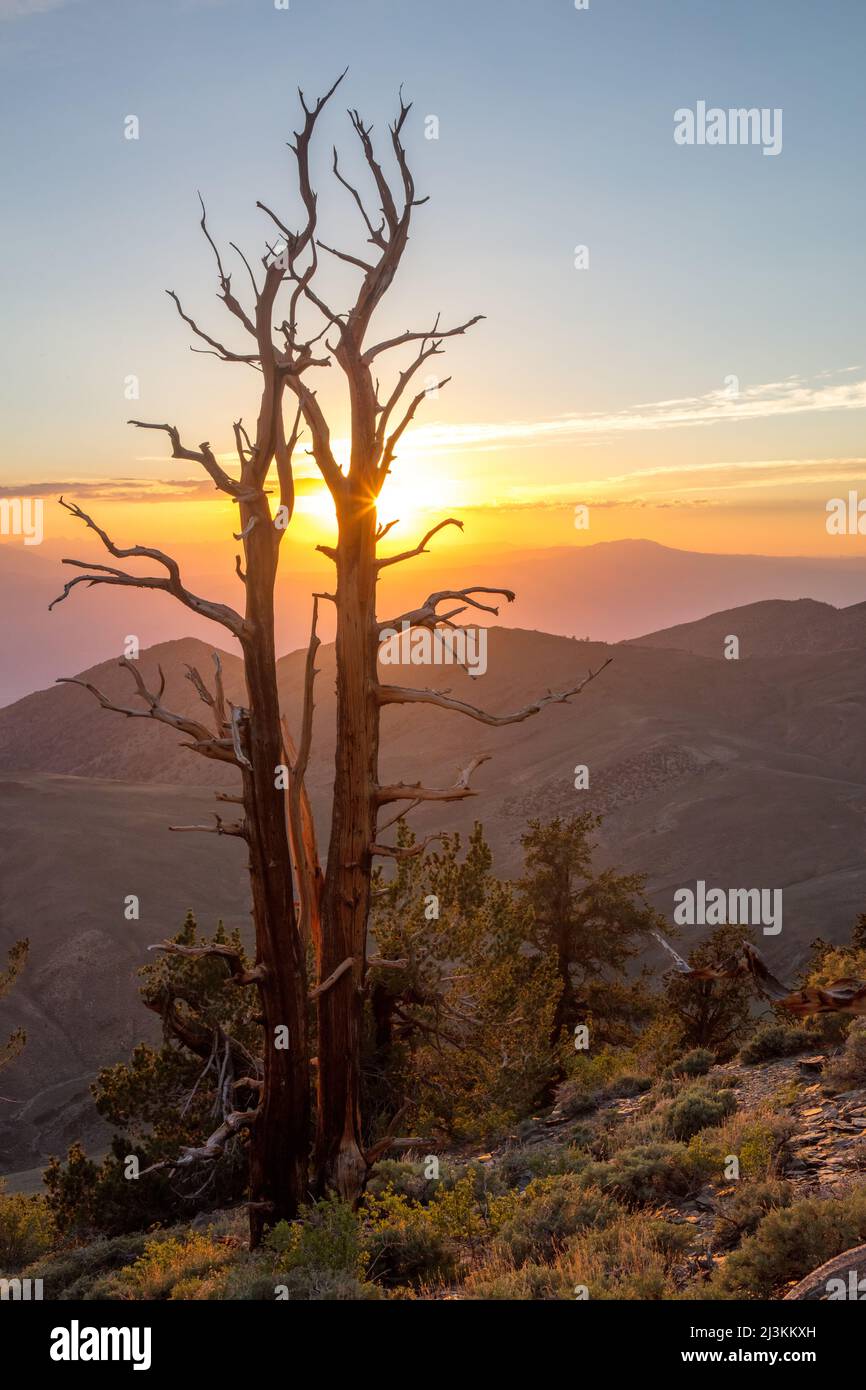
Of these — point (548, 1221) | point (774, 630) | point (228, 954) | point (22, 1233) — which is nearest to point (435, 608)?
point (228, 954)

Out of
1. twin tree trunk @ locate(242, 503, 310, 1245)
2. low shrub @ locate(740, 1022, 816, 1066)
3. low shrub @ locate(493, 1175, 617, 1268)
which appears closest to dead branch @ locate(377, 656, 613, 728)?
twin tree trunk @ locate(242, 503, 310, 1245)

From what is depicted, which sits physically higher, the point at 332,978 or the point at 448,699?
the point at 448,699

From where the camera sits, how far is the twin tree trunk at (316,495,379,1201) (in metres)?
9.74

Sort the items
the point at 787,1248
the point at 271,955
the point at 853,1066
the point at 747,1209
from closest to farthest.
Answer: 1. the point at 787,1248
2. the point at 747,1209
3. the point at 271,955
4. the point at 853,1066

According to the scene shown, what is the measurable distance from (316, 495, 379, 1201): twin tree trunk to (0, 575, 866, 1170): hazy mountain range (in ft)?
40.7

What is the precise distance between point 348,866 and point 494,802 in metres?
85.3

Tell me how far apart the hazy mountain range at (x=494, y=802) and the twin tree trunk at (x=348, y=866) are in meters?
12.4

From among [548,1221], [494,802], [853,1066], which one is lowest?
[494,802]

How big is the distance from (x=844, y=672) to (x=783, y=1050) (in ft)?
384

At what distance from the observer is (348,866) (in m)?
9.77

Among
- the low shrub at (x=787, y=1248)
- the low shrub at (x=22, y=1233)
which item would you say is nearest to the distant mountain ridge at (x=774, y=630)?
the low shrub at (x=22, y=1233)

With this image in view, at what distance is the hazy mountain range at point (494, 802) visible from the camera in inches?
2047

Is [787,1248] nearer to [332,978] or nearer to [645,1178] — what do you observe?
[645,1178]

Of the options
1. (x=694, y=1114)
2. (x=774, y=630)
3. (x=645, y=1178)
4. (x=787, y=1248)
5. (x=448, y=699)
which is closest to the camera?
(x=787, y=1248)
